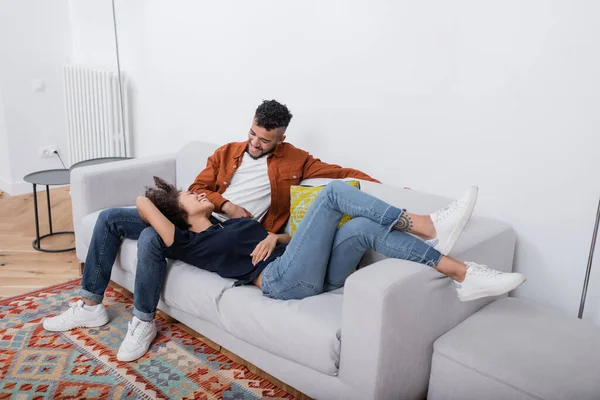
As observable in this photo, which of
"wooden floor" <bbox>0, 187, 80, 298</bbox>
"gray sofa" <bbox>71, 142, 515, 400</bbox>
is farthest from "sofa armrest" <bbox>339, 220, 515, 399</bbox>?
"wooden floor" <bbox>0, 187, 80, 298</bbox>

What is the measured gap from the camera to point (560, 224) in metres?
2.17

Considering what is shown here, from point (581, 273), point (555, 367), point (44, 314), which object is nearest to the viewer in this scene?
point (555, 367)

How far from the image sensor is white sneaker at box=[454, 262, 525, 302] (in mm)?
1888

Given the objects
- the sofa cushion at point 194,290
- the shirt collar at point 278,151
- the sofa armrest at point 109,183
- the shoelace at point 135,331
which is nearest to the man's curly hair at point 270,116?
the shirt collar at point 278,151

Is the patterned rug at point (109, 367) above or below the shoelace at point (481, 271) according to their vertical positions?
below

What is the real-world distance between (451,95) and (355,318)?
1073mm

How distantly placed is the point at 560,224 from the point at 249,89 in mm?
1760

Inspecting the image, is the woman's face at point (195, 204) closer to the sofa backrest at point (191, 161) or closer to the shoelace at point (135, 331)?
the shoelace at point (135, 331)

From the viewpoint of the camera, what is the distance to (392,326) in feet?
5.74

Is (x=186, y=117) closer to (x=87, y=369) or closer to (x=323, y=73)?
(x=323, y=73)

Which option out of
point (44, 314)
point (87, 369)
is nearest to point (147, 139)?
point (44, 314)

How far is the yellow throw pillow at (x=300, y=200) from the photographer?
7.91 ft

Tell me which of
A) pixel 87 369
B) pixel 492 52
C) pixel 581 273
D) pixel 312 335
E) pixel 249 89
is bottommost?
pixel 87 369

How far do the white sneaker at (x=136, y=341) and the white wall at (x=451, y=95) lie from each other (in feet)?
3.85
